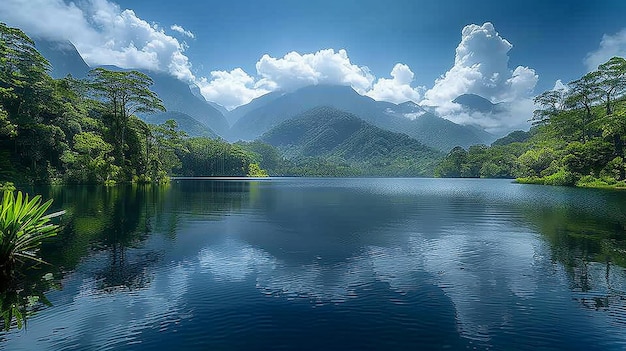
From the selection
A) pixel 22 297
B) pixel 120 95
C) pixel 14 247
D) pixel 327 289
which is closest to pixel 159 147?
pixel 120 95

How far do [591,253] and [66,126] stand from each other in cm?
8424

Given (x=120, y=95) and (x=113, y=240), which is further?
(x=120, y=95)

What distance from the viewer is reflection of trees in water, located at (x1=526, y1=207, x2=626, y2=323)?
1279cm

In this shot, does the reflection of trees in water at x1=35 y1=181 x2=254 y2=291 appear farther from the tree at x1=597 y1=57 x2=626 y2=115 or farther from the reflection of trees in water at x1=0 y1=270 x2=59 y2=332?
the tree at x1=597 y1=57 x2=626 y2=115

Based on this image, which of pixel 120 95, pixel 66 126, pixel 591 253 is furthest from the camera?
pixel 120 95

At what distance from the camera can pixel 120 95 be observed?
3135 inches

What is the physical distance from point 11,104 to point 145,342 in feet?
243

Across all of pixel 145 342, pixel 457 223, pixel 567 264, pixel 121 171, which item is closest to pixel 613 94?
pixel 457 223

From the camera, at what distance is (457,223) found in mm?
30609

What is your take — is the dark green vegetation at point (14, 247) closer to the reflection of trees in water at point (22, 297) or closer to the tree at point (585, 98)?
the reflection of trees in water at point (22, 297)

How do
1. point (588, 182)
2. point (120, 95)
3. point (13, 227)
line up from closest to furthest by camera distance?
point (13, 227)
point (588, 182)
point (120, 95)

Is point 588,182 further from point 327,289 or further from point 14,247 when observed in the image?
point 14,247

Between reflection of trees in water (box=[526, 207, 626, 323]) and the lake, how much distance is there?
89 millimetres

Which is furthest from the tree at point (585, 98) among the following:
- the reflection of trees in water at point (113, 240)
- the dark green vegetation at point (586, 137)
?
the reflection of trees in water at point (113, 240)
